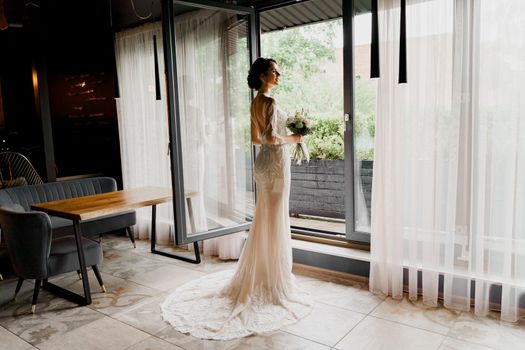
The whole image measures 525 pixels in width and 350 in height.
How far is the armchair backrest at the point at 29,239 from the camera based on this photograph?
298cm

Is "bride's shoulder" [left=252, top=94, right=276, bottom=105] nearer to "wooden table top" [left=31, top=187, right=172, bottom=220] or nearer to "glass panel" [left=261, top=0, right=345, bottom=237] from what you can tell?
"wooden table top" [left=31, top=187, right=172, bottom=220]

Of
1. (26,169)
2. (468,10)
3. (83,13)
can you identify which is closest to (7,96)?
(26,169)

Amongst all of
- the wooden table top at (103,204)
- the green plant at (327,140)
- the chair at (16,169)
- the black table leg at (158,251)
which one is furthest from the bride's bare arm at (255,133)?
the chair at (16,169)

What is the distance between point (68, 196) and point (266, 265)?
2604mm

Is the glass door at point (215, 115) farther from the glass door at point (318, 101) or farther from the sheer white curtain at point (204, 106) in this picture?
the glass door at point (318, 101)

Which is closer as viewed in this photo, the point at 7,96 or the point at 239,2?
the point at 239,2

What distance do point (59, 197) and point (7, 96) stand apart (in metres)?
4.10

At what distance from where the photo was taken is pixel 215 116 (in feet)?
13.1

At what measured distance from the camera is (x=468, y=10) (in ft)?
8.95

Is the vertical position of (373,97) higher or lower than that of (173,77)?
lower

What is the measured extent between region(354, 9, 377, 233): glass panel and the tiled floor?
770mm

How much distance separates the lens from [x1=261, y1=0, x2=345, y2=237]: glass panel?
5457 mm

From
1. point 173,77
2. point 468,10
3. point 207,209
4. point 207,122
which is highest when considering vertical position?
point 468,10

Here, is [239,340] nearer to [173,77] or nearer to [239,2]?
[173,77]
